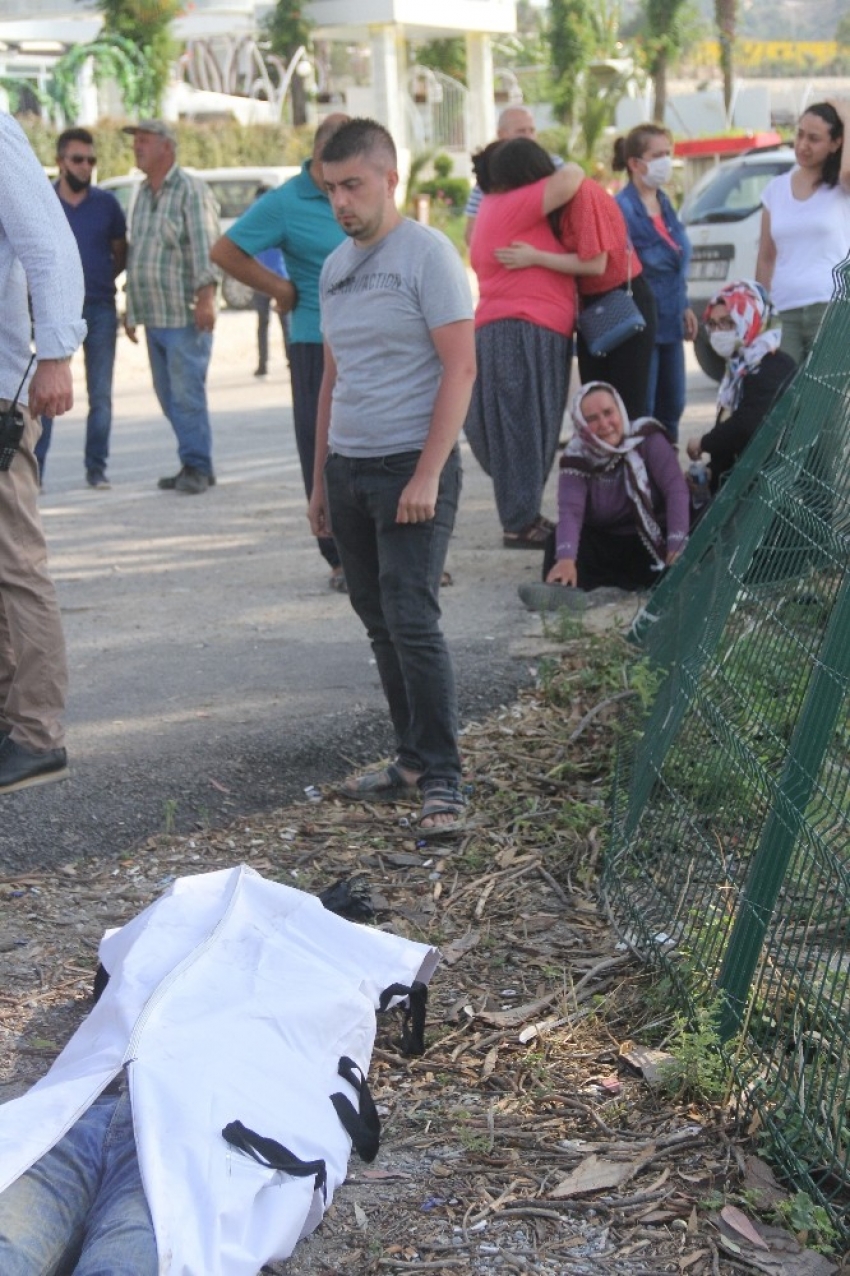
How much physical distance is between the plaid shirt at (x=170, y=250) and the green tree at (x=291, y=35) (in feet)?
137

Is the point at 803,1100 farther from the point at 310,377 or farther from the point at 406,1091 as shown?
the point at 310,377

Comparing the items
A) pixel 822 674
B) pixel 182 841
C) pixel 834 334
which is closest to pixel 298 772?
pixel 182 841

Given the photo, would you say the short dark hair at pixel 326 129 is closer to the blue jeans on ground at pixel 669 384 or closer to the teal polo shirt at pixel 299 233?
the teal polo shirt at pixel 299 233

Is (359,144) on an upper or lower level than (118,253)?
upper

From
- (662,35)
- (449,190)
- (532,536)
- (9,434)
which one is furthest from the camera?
(662,35)

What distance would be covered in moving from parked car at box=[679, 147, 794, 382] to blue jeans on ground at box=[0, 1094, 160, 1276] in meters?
13.1

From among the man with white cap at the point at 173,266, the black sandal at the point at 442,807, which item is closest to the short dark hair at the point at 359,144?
the black sandal at the point at 442,807

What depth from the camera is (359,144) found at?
4410mm

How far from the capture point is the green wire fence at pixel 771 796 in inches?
121

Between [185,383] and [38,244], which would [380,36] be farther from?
[38,244]

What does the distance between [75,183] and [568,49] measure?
4983cm

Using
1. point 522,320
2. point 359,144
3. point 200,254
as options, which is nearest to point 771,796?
point 359,144

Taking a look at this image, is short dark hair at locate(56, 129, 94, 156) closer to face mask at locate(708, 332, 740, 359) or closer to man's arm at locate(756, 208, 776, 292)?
man's arm at locate(756, 208, 776, 292)

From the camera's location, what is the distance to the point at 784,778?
320 cm
